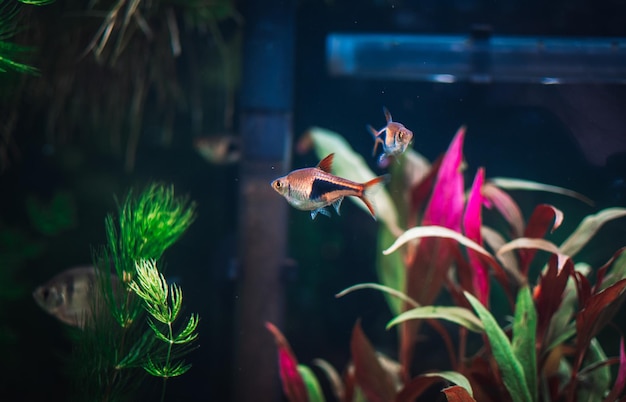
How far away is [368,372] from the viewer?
2746 millimetres

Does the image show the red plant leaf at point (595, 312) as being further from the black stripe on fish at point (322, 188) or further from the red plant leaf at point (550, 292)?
the black stripe on fish at point (322, 188)

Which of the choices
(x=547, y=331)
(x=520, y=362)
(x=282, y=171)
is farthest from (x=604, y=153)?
(x=282, y=171)

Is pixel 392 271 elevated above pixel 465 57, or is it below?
below

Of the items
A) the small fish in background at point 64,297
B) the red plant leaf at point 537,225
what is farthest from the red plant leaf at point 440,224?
the small fish in background at point 64,297

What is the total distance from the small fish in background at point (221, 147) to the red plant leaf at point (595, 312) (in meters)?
2.50

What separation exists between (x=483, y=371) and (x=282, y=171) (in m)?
1.70

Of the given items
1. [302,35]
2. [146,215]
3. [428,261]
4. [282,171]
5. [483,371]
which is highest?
[302,35]

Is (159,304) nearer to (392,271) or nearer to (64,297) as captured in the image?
(64,297)

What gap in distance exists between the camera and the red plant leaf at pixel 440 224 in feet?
9.14

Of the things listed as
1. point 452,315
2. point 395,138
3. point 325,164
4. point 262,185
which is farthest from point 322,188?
point 262,185

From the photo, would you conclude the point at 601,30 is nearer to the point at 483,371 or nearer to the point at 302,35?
the point at 302,35

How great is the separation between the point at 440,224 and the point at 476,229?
250 millimetres

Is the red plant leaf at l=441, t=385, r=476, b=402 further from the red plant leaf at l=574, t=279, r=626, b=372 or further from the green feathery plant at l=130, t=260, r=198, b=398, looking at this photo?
the green feathery plant at l=130, t=260, r=198, b=398

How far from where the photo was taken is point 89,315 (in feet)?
7.71
